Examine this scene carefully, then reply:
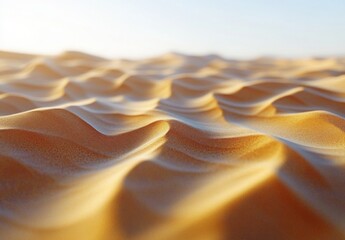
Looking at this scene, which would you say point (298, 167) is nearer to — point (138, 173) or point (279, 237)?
point (279, 237)

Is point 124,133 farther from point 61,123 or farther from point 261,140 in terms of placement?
point 261,140

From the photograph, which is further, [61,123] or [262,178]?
[61,123]

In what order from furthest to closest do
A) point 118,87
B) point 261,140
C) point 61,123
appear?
point 118,87, point 61,123, point 261,140

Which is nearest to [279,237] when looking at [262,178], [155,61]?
[262,178]

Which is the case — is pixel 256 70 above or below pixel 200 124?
below

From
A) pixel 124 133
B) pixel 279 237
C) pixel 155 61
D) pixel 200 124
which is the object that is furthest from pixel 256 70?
pixel 279 237

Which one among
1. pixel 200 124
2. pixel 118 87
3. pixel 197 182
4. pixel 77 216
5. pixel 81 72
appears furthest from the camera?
pixel 81 72
